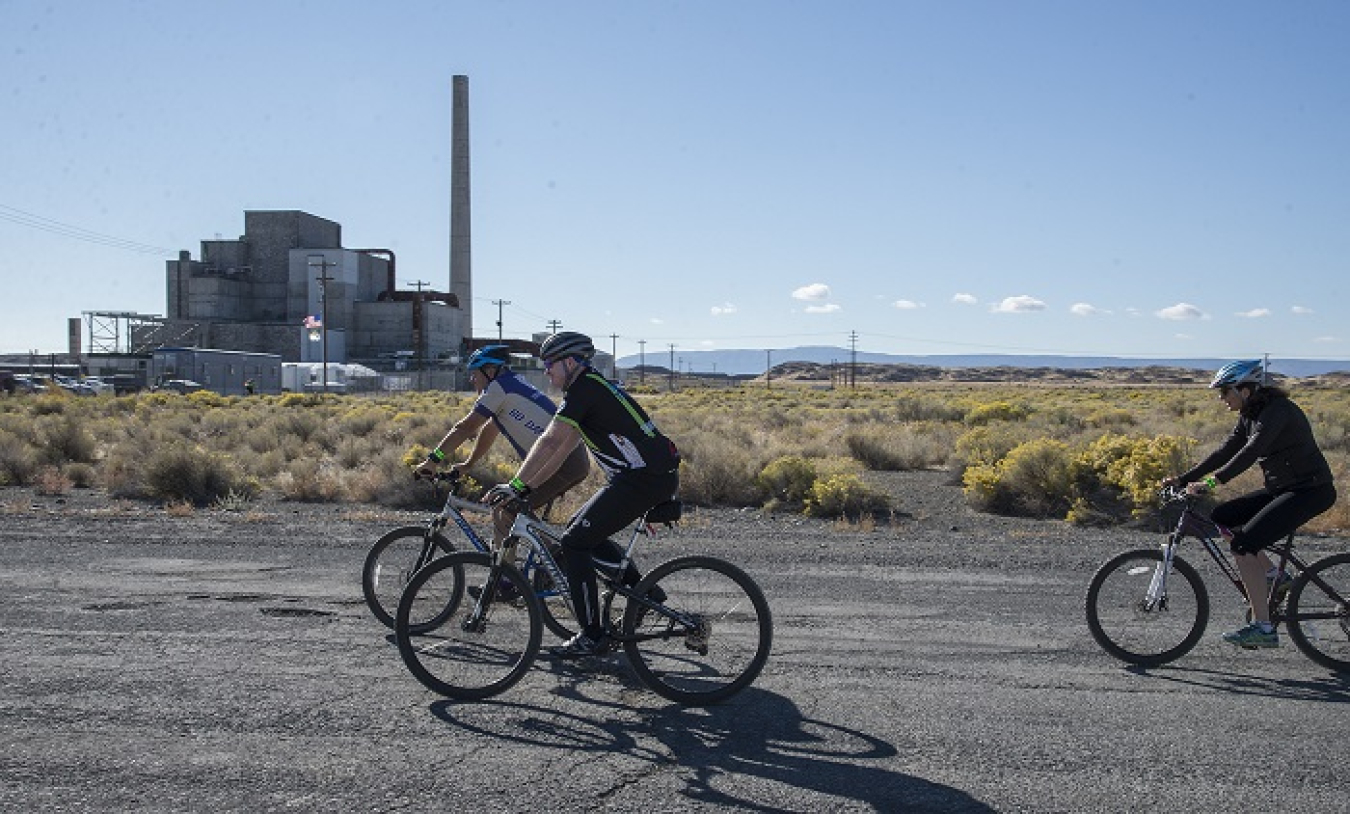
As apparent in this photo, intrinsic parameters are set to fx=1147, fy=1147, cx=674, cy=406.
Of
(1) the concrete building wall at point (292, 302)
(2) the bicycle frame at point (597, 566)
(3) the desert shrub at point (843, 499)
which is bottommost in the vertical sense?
(3) the desert shrub at point (843, 499)

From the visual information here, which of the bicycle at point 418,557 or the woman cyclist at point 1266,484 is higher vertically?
the woman cyclist at point 1266,484

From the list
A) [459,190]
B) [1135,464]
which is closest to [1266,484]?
[1135,464]

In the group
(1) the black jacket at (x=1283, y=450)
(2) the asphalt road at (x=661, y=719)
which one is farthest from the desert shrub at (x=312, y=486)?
(1) the black jacket at (x=1283, y=450)

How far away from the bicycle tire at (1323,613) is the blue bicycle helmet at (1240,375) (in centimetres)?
116

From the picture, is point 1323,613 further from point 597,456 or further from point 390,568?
point 390,568

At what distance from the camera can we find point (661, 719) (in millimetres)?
6062

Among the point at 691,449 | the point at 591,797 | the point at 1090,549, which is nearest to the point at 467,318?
the point at 691,449

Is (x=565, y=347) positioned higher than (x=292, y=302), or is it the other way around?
(x=292, y=302)

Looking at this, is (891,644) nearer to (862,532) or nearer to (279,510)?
(862,532)

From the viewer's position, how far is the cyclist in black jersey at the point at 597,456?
6168 millimetres

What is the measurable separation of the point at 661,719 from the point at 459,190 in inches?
3579

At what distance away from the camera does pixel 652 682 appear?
20.8ft

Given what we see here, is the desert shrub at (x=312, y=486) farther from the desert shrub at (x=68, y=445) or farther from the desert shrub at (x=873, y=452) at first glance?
the desert shrub at (x=873, y=452)

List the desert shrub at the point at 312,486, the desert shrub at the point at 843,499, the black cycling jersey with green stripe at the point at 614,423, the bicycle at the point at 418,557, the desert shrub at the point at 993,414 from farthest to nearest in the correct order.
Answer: the desert shrub at the point at 993,414 → the desert shrub at the point at 312,486 → the desert shrub at the point at 843,499 → the bicycle at the point at 418,557 → the black cycling jersey with green stripe at the point at 614,423
